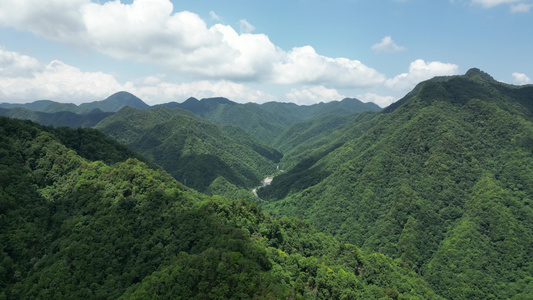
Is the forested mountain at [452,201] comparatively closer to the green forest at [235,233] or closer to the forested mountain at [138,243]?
the green forest at [235,233]

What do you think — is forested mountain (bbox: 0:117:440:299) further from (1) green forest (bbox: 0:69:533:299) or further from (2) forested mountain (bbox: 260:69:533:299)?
(2) forested mountain (bbox: 260:69:533:299)

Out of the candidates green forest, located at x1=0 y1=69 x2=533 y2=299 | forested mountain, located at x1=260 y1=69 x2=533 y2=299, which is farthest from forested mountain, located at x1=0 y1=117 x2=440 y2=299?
forested mountain, located at x1=260 y1=69 x2=533 y2=299

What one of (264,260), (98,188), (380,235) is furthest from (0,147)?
(380,235)

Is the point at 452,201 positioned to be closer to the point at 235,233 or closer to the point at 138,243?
the point at 235,233

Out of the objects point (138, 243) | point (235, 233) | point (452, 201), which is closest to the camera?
point (235, 233)

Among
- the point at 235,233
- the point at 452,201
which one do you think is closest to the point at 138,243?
the point at 235,233

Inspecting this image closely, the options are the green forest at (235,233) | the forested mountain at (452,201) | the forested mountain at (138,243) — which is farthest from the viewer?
the forested mountain at (452,201)

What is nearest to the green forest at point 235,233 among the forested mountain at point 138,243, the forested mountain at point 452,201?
the forested mountain at point 138,243
